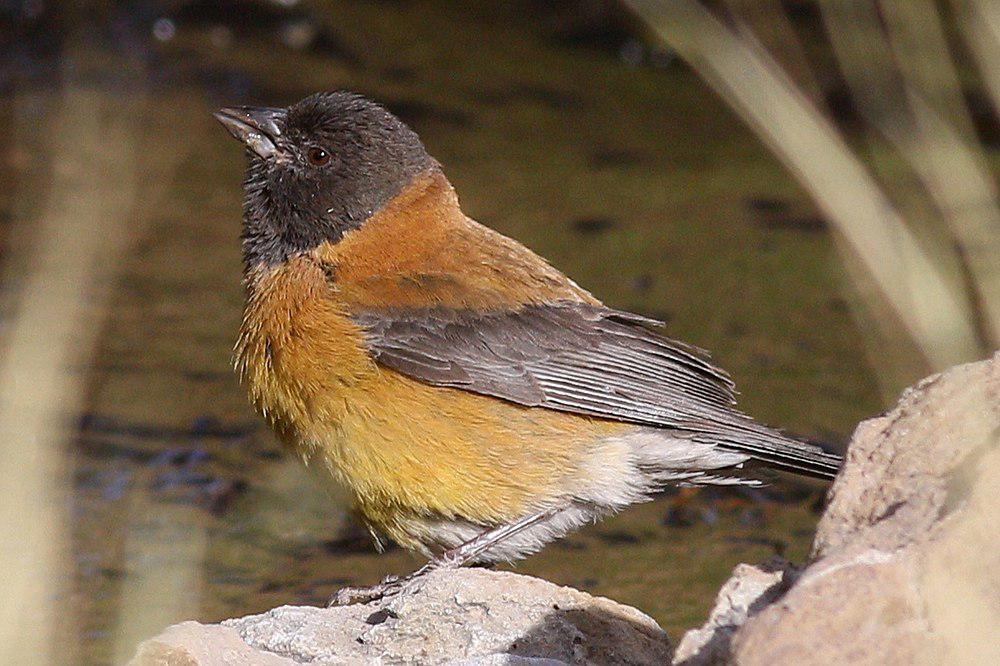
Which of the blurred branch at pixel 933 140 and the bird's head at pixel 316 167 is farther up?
the blurred branch at pixel 933 140

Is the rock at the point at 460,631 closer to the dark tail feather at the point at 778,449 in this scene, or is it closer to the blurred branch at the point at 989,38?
the dark tail feather at the point at 778,449

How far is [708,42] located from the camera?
192 inches

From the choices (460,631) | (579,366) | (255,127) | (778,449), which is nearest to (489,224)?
(255,127)

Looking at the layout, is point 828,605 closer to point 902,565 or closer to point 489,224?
point 902,565

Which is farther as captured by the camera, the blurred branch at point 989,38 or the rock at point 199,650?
the blurred branch at point 989,38

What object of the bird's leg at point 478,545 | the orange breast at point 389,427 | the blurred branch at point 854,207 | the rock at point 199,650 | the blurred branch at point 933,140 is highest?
the blurred branch at point 933,140

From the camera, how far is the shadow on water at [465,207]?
6973 mm

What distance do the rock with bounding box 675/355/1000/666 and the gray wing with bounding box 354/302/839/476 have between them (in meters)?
1.63

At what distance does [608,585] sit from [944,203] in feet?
8.56

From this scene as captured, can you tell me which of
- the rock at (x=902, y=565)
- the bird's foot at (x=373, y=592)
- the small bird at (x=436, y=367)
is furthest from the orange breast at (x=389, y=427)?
the rock at (x=902, y=565)

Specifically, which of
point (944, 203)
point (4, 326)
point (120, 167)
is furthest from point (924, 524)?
point (120, 167)

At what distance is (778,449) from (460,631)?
1.56m

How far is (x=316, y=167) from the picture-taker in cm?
600

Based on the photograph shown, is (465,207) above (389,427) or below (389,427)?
above
